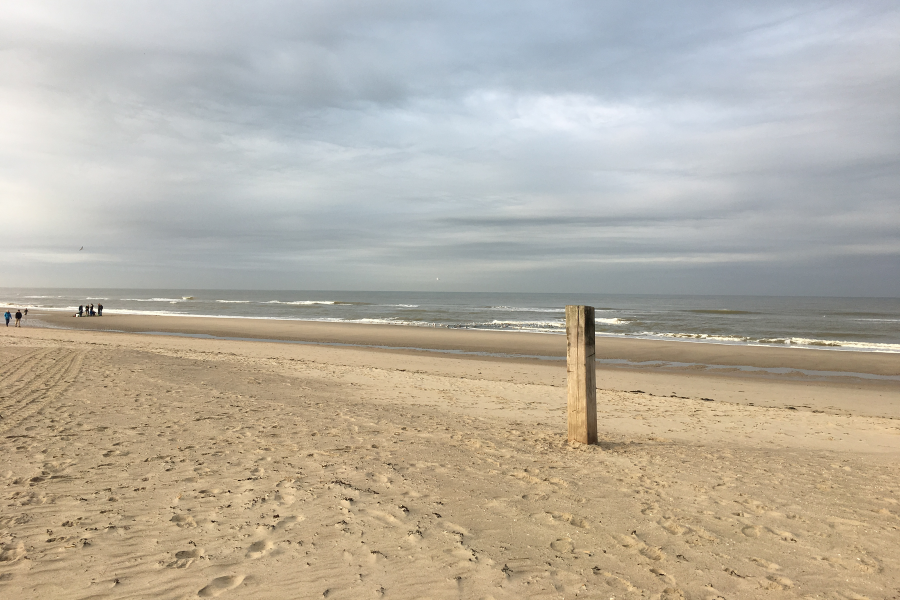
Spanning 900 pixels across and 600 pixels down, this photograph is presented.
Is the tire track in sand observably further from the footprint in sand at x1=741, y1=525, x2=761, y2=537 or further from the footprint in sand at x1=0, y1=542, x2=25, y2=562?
the footprint in sand at x1=741, y1=525, x2=761, y2=537

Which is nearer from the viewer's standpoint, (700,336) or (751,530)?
(751,530)

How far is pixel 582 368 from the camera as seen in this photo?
245 inches

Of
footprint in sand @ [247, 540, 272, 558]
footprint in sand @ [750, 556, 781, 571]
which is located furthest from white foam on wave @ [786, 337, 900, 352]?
footprint in sand @ [247, 540, 272, 558]

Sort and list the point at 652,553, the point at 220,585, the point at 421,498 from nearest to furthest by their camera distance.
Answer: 1. the point at 220,585
2. the point at 652,553
3. the point at 421,498

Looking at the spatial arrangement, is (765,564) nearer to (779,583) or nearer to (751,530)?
(779,583)

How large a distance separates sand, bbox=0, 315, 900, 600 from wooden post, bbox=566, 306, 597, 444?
0.32 meters

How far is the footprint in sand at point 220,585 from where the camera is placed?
3.10 m

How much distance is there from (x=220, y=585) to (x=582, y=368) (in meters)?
4.36

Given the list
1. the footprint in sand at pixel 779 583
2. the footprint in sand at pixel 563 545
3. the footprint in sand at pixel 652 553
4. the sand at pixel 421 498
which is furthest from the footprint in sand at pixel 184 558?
the footprint in sand at pixel 779 583

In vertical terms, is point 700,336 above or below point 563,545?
below

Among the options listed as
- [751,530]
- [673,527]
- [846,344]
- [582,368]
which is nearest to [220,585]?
[673,527]

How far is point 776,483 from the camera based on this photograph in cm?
532

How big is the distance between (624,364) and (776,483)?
13842mm

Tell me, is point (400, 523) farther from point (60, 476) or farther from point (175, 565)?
point (60, 476)
